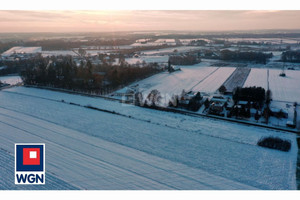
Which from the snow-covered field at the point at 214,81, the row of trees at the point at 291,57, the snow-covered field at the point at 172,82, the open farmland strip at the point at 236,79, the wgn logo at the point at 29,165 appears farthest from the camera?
the row of trees at the point at 291,57

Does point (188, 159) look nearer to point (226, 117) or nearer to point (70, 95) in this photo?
point (226, 117)

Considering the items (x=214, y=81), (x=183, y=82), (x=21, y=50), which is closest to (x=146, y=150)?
(x=183, y=82)

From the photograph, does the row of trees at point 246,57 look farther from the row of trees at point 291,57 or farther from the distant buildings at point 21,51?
the distant buildings at point 21,51

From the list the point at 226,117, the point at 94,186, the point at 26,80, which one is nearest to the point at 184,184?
the point at 94,186

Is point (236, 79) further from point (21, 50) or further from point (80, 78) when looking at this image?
point (21, 50)

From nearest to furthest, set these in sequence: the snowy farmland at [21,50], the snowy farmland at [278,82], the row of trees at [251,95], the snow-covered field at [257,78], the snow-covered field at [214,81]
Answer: the row of trees at [251,95]
the snowy farmland at [278,82]
the snow-covered field at [214,81]
the snow-covered field at [257,78]
the snowy farmland at [21,50]

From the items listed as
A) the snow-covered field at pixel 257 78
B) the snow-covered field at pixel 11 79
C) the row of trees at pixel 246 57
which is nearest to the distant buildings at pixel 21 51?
the snow-covered field at pixel 11 79

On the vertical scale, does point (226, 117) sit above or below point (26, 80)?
below

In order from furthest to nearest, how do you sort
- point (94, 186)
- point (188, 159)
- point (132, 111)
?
point (132, 111) → point (188, 159) → point (94, 186)

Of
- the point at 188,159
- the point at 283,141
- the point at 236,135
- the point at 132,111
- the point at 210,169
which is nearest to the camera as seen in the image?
the point at 210,169
